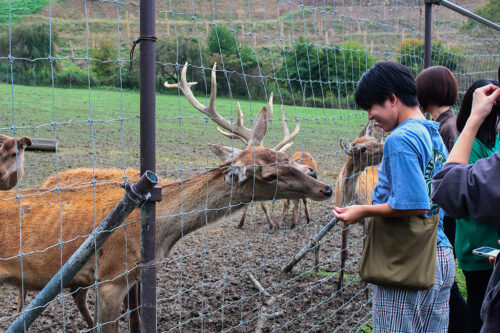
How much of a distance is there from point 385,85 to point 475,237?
1187 millimetres

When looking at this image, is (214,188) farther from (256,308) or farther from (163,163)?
(163,163)

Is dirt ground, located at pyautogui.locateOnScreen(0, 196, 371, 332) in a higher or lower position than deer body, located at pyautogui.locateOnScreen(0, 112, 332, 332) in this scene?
lower

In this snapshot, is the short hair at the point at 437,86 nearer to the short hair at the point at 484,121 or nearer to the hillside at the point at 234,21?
the short hair at the point at 484,121

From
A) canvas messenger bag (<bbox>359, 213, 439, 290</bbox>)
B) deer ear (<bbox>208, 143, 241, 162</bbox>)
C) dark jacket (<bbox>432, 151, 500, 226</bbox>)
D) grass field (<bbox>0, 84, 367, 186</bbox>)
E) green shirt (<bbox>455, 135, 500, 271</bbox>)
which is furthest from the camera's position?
grass field (<bbox>0, 84, 367, 186</bbox>)

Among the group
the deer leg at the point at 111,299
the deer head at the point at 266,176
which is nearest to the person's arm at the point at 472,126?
the deer head at the point at 266,176

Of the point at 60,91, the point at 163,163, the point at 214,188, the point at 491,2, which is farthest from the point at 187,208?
the point at 491,2

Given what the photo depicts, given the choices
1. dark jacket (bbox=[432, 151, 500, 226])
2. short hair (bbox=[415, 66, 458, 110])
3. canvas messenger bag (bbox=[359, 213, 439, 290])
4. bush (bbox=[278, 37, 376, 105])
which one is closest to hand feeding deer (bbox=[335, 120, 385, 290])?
bush (bbox=[278, 37, 376, 105])

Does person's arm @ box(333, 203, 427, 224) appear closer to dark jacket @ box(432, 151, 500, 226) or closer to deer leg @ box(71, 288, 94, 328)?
dark jacket @ box(432, 151, 500, 226)

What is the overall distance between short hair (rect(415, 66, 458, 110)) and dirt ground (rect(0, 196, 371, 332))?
4.36 ft

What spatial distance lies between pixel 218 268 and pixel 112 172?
6.07ft

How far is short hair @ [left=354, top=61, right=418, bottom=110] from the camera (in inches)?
96.7

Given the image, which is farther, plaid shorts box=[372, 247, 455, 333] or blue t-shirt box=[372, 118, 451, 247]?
plaid shorts box=[372, 247, 455, 333]

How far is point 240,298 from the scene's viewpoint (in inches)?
202

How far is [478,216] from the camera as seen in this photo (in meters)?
1.71
